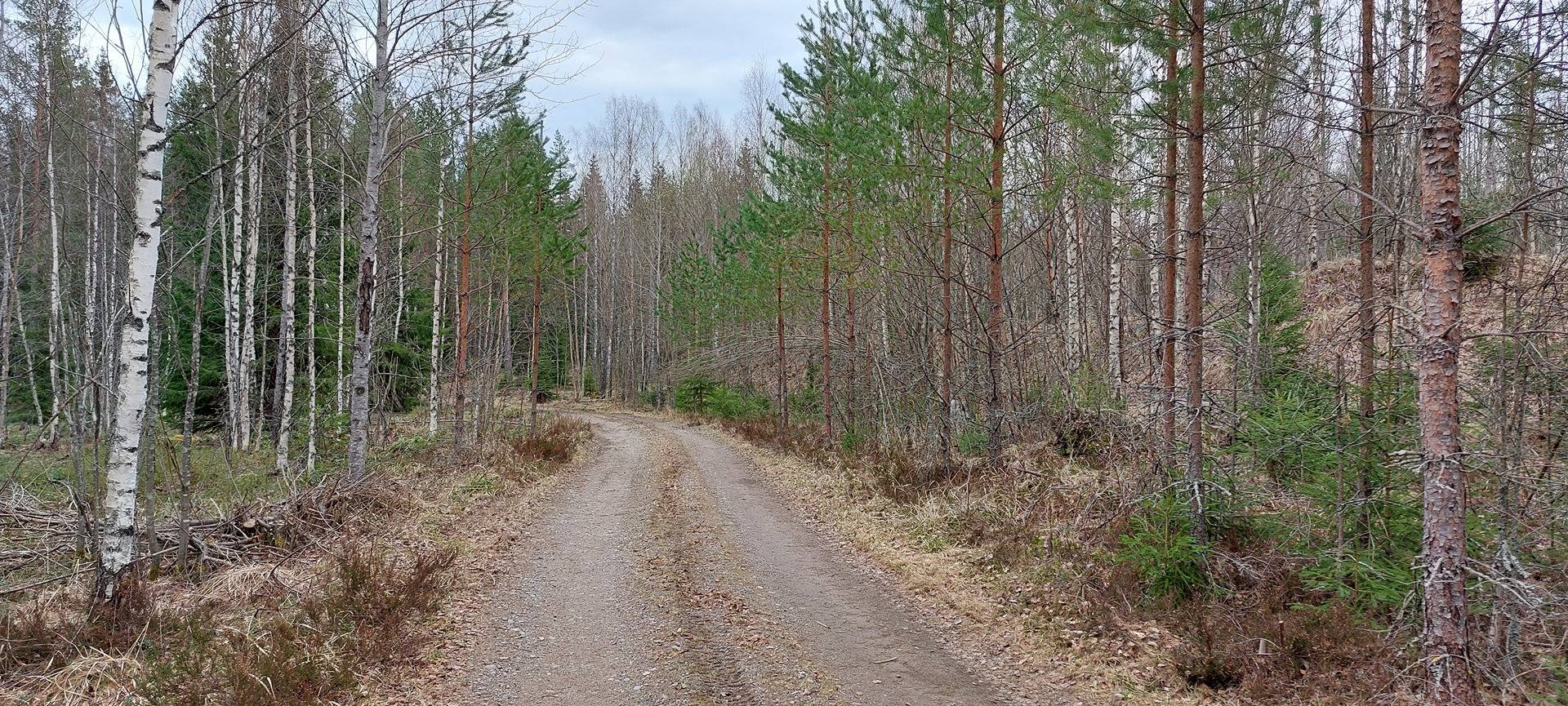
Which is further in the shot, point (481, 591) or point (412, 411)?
point (412, 411)

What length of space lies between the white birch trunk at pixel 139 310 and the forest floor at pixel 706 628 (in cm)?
245

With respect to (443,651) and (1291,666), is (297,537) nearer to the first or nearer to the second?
(443,651)

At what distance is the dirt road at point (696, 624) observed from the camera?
4742mm

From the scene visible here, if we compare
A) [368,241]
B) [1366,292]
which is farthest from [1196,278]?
[368,241]

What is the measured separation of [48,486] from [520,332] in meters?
25.5

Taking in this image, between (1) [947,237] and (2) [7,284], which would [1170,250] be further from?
(2) [7,284]

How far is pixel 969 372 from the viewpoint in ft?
37.0

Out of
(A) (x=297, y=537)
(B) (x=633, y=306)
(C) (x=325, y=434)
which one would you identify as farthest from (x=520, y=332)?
(A) (x=297, y=537)

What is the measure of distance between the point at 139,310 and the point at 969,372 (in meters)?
9.84

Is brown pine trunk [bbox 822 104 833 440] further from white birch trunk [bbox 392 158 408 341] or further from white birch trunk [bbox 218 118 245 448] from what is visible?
white birch trunk [bbox 218 118 245 448]

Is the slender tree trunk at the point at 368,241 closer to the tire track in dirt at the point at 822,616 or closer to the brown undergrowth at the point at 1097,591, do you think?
the tire track in dirt at the point at 822,616

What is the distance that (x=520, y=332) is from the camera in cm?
3669

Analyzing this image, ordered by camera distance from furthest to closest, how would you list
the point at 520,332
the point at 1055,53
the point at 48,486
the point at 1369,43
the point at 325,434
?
1. the point at 520,332
2. the point at 325,434
3. the point at 48,486
4. the point at 1055,53
5. the point at 1369,43

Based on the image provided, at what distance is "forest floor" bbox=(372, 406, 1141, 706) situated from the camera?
4719 mm
